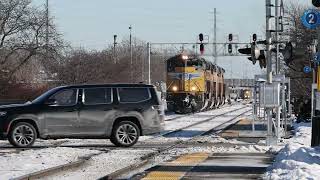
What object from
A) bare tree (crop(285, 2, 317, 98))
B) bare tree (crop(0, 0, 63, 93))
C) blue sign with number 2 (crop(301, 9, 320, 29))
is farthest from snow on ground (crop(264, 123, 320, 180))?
bare tree (crop(0, 0, 63, 93))

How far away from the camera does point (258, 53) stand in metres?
20.8

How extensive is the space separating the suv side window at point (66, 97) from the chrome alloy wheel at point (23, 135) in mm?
1126

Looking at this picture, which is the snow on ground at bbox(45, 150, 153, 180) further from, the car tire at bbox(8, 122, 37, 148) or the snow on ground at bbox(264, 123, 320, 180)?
the snow on ground at bbox(264, 123, 320, 180)

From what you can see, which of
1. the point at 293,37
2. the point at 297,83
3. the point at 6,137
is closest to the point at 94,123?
the point at 6,137

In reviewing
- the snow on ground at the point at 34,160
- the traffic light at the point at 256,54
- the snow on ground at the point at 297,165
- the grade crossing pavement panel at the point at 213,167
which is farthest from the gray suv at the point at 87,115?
the snow on ground at the point at 297,165

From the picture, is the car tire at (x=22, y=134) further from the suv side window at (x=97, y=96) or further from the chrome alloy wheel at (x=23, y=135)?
the suv side window at (x=97, y=96)

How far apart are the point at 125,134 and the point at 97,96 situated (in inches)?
55.6

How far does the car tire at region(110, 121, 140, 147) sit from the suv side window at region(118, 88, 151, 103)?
0.70m

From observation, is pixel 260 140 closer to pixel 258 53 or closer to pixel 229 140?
pixel 229 140

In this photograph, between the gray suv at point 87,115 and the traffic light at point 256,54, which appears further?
the traffic light at point 256,54

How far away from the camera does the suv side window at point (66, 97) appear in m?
19.4

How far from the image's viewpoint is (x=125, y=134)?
1977 centimetres

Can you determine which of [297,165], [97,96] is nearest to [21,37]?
[97,96]

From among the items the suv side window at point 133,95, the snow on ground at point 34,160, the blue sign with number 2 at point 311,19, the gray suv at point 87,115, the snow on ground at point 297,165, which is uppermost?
the blue sign with number 2 at point 311,19
